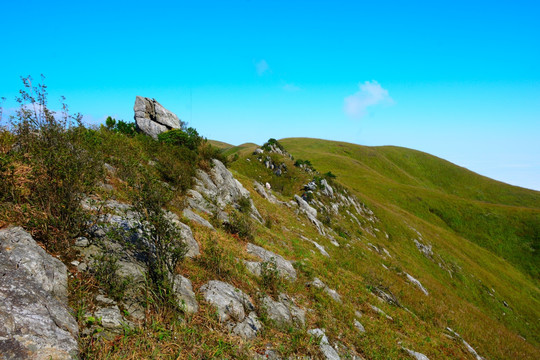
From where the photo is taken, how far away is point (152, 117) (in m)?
21.4

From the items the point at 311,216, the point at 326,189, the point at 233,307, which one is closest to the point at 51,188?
the point at 233,307

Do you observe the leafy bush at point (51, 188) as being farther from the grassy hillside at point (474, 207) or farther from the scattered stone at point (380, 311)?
the grassy hillside at point (474, 207)

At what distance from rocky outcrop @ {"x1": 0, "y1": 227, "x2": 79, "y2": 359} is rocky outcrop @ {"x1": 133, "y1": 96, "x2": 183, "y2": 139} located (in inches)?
648

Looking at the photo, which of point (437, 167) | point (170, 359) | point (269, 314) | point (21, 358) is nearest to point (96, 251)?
point (21, 358)

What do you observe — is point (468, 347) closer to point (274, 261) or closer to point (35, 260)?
point (274, 261)

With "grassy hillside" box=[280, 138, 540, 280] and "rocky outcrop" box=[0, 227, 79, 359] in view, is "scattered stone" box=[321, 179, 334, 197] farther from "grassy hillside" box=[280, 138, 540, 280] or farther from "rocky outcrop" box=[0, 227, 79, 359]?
"rocky outcrop" box=[0, 227, 79, 359]

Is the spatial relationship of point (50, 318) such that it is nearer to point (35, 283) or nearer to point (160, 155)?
→ point (35, 283)

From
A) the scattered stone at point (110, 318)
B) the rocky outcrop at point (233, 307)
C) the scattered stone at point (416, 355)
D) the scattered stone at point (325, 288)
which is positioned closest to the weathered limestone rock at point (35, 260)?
the scattered stone at point (110, 318)

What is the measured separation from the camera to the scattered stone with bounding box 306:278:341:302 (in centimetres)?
1046

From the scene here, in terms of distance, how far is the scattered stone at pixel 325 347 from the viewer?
668cm

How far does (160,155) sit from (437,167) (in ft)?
484

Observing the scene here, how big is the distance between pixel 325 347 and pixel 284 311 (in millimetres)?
1531

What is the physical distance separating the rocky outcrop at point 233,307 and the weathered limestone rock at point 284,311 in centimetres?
62

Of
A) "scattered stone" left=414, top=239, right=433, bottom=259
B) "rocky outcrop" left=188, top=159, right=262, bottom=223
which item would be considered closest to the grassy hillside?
"scattered stone" left=414, top=239, right=433, bottom=259
